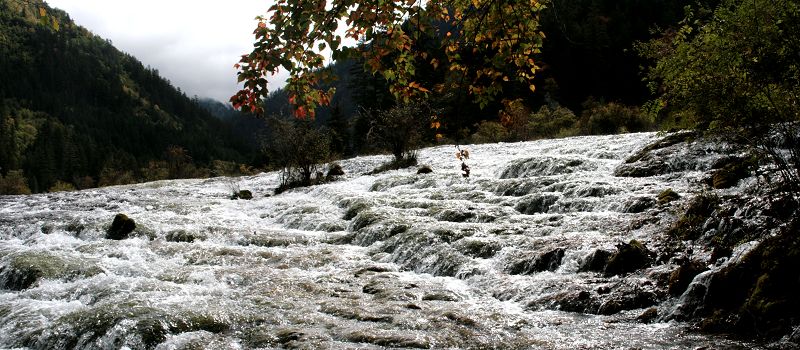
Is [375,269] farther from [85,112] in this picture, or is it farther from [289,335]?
[85,112]

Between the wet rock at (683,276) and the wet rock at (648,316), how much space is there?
0.48 m

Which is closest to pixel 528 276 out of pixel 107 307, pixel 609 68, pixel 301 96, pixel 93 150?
pixel 301 96

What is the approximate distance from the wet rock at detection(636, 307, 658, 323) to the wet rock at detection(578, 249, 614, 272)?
5.55 ft

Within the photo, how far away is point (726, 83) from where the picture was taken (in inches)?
267

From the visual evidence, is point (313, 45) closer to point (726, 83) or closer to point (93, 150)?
point (726, 83)

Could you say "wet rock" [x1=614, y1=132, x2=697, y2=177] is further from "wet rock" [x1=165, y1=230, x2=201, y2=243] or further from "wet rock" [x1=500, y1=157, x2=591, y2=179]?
"wet rock" [x1=165, y1=230, x2=201, y2=243]

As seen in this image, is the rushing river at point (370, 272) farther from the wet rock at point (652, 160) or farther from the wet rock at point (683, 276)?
the wet rock at point (652, 160)

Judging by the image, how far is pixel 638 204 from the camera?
10.9 m

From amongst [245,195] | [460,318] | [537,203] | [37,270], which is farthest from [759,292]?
[245,195]

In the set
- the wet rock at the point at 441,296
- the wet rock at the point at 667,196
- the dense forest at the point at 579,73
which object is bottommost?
the wet rock at the point at 441,296

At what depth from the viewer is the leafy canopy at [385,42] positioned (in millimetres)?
3254

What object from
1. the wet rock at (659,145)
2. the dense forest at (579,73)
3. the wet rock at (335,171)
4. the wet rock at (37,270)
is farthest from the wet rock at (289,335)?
the dense forest at (579,73)

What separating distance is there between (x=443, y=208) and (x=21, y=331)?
9.60 m

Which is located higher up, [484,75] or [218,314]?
[484,75]
